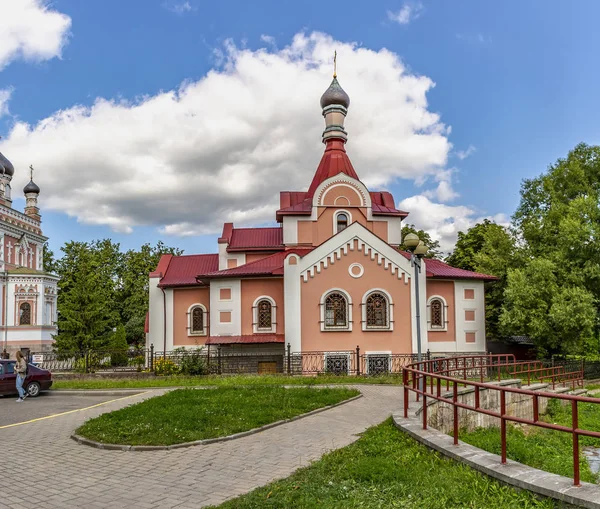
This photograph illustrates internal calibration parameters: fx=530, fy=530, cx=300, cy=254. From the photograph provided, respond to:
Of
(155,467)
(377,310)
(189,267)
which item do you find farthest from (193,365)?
(155,467)

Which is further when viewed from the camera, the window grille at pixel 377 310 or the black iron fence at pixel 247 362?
the window grille at pixel 377 310

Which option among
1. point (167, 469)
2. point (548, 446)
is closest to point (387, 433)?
point (167, 469)

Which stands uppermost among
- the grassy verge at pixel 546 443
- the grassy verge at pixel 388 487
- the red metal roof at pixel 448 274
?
the red metal roof at pixel 448 274

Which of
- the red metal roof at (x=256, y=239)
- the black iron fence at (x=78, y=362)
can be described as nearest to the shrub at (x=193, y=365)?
the black iron fence at (x=78, y=362)

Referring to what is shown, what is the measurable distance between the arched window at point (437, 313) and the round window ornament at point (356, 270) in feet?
14.9

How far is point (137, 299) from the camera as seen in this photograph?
4634cm

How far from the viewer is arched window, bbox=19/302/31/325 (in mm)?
36469

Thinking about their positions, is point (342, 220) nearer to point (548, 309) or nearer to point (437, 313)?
point (437, 313)

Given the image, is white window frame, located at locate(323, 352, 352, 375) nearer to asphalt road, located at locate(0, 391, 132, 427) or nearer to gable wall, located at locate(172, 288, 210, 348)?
gable wall, located at locate(172, 288, 210, 348)

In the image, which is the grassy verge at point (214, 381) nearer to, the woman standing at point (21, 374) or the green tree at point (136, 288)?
the woman standing at point (21, 374)

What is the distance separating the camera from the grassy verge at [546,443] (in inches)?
329

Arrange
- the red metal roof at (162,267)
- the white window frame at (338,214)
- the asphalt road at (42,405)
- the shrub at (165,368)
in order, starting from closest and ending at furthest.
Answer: the asphalt road at (42,405) < the shrub at (165,368) < the white window frame at (338,214) < the red metal roof at (162,267)

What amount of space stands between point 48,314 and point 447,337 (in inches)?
1112

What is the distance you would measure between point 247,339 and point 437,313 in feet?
29.1
